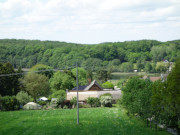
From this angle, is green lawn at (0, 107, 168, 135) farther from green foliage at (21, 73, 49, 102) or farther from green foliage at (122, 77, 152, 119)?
green foliage at (21, 73, 49, 102)

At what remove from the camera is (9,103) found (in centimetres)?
4216

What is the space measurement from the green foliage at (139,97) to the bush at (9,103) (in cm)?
2068

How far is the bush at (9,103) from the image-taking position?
41875 mm

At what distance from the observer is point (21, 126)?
90.1 ft

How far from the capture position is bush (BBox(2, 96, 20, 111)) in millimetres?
41875

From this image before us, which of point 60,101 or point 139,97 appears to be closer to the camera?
point 139,97

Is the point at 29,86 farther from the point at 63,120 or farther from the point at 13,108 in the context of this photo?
the point at 63,120

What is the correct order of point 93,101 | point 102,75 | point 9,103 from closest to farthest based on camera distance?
point 9,103 < point 93,101 < point 102,75

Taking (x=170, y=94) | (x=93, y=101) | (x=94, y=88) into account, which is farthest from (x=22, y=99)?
(x=170, y=94)

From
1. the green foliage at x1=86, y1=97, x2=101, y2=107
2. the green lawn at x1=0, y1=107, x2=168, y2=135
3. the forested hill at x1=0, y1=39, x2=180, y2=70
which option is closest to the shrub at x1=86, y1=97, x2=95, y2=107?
the green foliage at x1=86, y1=97, x2=101, y2=107

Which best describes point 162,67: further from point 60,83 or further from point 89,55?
point 60,83

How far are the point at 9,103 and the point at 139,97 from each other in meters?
24.5

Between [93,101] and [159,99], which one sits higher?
[159,99]

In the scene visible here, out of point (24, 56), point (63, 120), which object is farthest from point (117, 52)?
point (63, 120)
